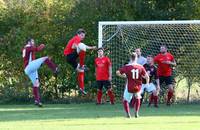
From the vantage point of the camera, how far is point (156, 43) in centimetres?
2364

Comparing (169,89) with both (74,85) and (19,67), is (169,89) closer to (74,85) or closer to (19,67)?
(74,85)

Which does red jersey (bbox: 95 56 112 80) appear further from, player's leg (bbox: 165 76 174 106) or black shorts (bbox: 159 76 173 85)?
player's leg (bbox: 165 76 174 106)

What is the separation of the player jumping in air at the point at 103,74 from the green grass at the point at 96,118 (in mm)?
1038

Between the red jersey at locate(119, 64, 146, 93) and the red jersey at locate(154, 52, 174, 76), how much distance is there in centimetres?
517

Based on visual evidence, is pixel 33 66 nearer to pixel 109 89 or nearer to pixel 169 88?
pixel 109 89

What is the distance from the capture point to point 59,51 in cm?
2425

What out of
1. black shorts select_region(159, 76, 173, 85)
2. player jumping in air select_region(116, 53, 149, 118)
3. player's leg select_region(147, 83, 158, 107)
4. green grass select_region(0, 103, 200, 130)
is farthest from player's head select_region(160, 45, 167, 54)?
player jumping in air select_region(116, 53, 149, 118)

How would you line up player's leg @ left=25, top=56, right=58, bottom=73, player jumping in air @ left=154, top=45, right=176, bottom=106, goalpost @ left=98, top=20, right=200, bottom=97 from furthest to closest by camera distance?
goalpost @ left=98, top=20, right=200, bottom=97, player jumping in air @ left=154, top=45, right=176, bottom=106, player's leg @ left=25, top=56, right=58, bottom=73

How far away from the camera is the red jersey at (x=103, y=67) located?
22.1 meters

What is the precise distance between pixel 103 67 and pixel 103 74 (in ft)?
0.89

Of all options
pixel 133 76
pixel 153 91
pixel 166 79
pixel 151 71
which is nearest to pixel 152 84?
pixel 153 91

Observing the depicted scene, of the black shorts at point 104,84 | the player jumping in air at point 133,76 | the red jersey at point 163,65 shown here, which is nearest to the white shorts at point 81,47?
the black shorts at point 104,84

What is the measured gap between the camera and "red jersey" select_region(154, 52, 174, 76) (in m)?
21.9

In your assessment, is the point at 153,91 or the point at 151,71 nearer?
the point at 153,91
